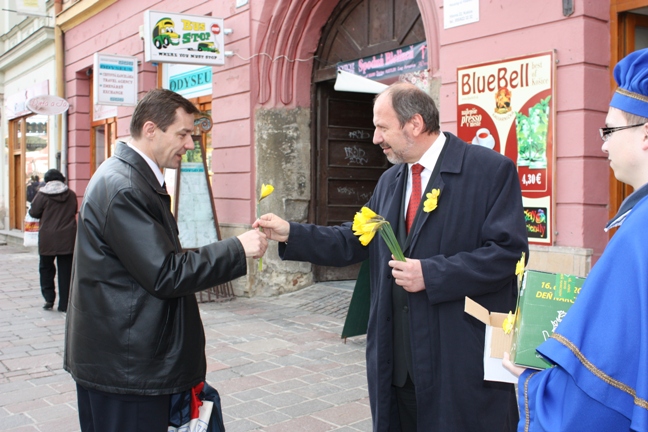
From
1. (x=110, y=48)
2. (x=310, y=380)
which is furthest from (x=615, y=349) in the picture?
(x=110, y=48)

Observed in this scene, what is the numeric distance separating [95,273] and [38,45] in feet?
53.6

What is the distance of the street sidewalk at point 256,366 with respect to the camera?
4312mm

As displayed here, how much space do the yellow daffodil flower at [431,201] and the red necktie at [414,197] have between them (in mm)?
150

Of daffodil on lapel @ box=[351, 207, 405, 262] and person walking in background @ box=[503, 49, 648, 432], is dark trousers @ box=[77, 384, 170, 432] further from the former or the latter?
person walking in background @ box=[503, 49, 648, 432]

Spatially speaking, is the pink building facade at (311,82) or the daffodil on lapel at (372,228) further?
the pink building facade at (311,82)

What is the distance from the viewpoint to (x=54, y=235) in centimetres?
820

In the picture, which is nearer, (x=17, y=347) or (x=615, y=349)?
(x=615, y=349)

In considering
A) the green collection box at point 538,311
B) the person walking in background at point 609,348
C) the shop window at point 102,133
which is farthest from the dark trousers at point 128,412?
the shop window at point 102,133

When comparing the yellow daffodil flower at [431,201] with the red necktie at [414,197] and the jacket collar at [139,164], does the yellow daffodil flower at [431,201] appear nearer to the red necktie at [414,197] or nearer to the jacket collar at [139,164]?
the red necktie at [414,197]

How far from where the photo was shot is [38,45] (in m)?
16.6

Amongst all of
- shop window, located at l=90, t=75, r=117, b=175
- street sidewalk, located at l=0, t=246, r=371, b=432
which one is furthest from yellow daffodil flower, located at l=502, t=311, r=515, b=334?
shop window, located at l=90, t=75, r=117, b=175

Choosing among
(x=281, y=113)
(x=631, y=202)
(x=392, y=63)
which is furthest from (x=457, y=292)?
(x=281, y=113)

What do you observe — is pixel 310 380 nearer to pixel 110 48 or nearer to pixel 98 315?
pixel 98 315

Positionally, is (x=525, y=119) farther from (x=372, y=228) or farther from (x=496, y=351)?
(x=496, y=351)
